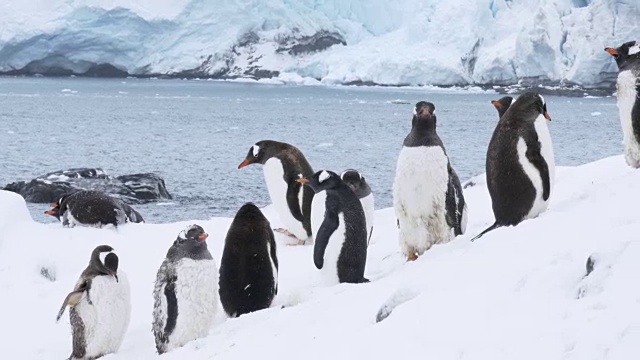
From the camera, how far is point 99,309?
646 cm

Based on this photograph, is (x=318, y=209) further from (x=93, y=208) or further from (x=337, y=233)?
(x=93, y=208)

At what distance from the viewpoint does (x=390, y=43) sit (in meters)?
65.6

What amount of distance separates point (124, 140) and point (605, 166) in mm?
30369

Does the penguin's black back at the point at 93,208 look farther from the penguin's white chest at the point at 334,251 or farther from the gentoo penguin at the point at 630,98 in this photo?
the gentoo penguin at the point at 630,98

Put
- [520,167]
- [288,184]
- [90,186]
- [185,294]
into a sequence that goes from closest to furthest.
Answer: [185,294] < [520,167] < [288,184] < [90,186]

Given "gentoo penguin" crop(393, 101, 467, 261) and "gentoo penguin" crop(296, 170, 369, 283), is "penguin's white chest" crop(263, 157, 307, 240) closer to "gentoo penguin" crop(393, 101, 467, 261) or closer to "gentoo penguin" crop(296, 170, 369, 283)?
"gentoo penguin" crop(296, 170, 369, 283)

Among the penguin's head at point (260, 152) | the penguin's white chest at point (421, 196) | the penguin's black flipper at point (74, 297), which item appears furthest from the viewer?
the penguin's head at point (260, 152)

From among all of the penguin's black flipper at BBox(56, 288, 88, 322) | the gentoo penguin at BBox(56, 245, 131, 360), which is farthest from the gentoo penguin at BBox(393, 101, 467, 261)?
the penguin's black flipper at BBox(56, 288, 88, 322)

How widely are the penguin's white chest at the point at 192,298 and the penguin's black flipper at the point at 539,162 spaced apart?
2387 mm

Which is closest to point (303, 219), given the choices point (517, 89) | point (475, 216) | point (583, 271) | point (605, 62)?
point (475, 216)

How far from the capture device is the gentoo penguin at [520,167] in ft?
22.0

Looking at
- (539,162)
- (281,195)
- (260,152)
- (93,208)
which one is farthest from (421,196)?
(93,208)

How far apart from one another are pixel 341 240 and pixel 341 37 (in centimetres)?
7127

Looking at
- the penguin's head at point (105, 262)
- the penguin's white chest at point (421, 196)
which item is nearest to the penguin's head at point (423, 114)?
the penguin's white chest at point (421, 196)
